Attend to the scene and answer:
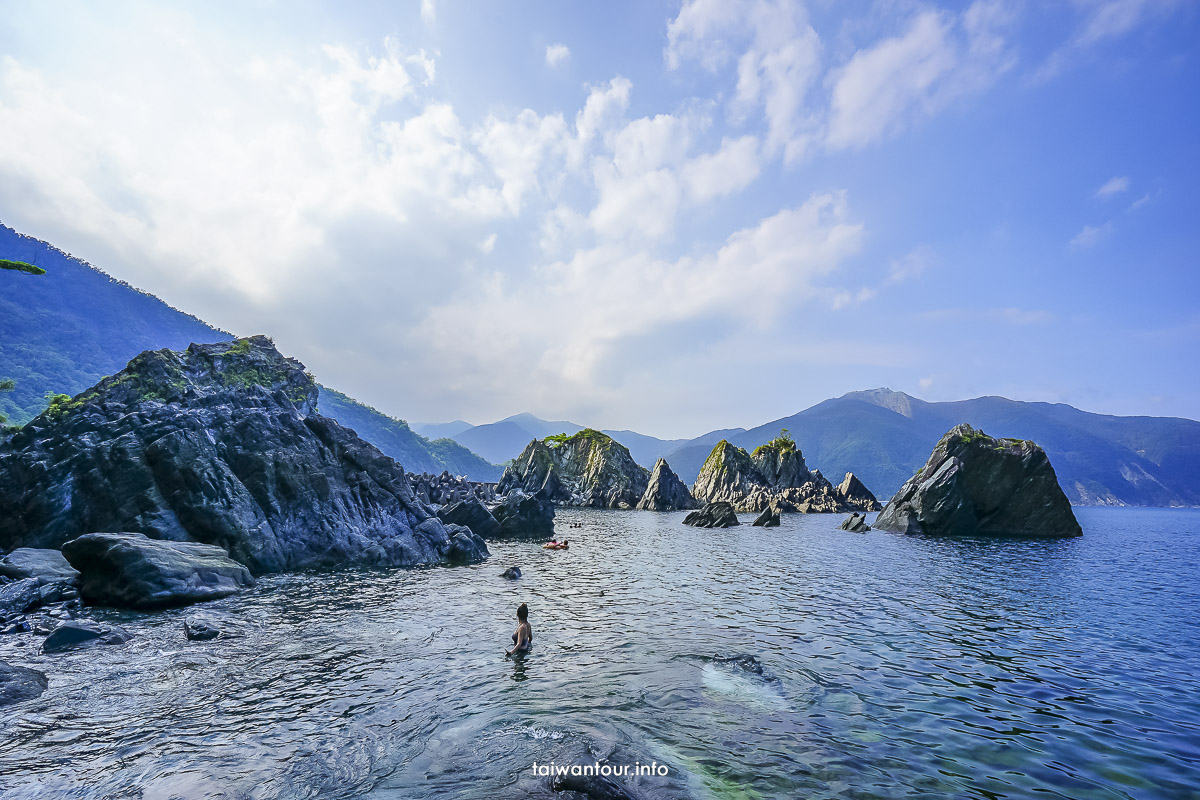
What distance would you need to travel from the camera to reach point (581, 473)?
16712 centimetres

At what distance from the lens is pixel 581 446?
173 meters

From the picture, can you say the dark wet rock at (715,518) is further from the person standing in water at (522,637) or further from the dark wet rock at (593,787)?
the dark wet rock at (593,787)

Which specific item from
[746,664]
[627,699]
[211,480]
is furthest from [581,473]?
[627,699]

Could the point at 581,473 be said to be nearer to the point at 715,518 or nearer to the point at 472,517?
the point at 715,518

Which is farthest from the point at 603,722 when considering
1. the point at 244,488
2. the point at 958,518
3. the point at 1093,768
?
the point at 958,518

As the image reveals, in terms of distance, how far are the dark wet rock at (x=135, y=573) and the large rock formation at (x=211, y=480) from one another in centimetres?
620

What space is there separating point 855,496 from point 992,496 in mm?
87708

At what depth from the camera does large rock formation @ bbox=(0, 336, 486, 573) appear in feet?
95.8

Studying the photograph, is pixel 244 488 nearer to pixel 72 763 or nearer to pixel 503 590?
pixel 503 590

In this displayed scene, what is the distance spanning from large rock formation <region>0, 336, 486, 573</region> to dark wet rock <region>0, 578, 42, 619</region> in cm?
720

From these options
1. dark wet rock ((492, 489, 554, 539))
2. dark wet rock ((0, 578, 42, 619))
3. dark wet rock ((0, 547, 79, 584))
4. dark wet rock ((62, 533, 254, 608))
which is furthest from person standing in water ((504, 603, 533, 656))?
dark wet rock ((492, 489, 554, 539))

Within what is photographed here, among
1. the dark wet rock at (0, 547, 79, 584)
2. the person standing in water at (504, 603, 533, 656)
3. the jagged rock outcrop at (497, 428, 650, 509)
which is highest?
the jagged rock outcrop at (497, 428, 650, 509)

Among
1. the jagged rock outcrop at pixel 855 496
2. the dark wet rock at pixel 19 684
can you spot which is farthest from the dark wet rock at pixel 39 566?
the jagged rock outcrop at pixel 855 496

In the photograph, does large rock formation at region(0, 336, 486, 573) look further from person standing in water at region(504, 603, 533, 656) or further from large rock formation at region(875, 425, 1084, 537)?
large rock formation at region(875, 425, 1084, 537)
